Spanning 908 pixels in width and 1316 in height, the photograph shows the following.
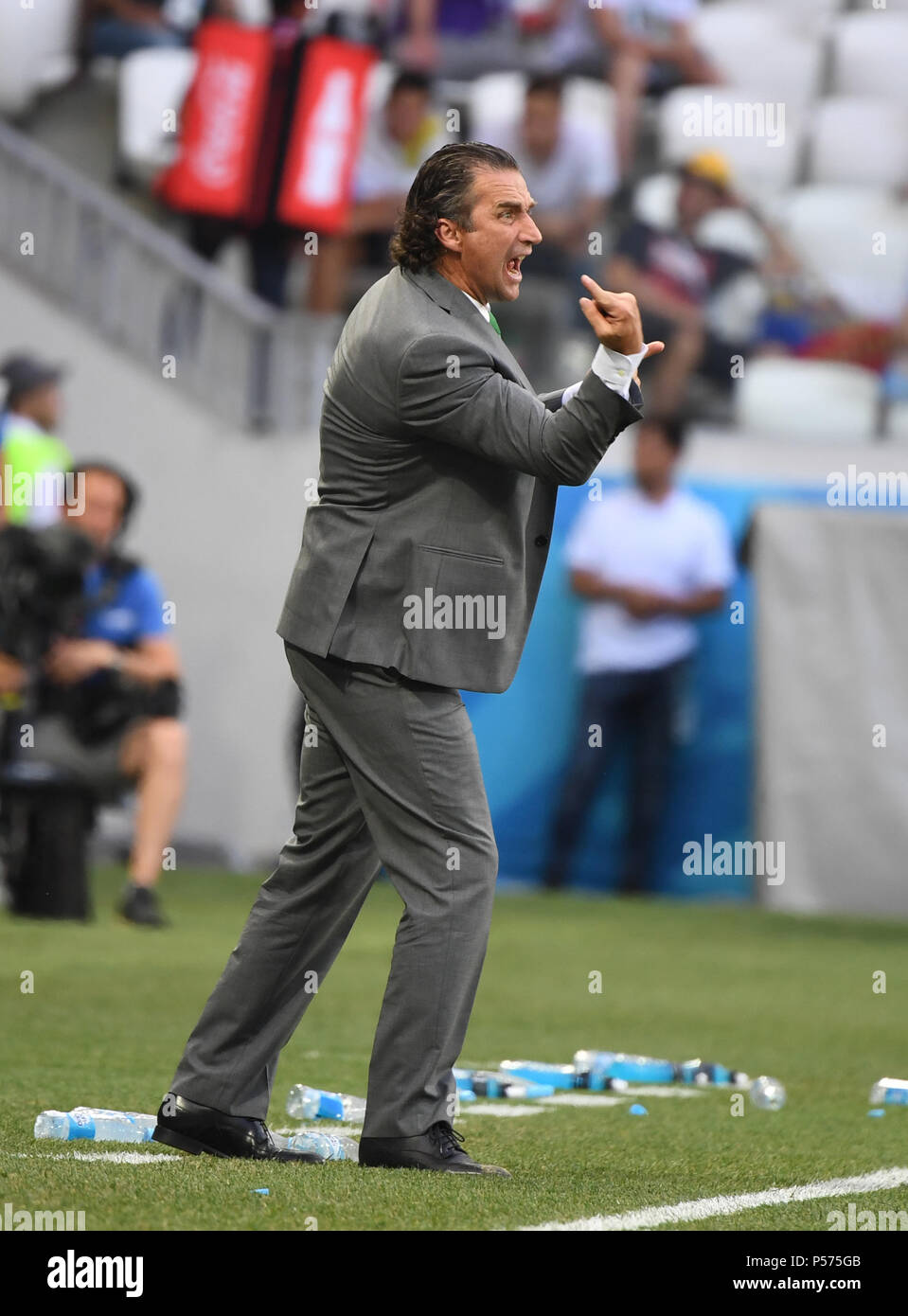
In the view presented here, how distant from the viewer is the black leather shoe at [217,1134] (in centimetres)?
439

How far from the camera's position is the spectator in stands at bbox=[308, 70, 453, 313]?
45.3ft

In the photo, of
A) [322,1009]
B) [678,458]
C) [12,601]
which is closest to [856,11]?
[678,458]

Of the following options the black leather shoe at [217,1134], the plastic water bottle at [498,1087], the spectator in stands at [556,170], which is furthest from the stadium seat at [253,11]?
the black leather shoe at [217,1134]

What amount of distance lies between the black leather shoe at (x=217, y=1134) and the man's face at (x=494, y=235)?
1677 mm

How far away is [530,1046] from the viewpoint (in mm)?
6586

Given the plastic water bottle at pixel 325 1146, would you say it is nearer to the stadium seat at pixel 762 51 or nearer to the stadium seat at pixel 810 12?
the stadium seat at pixel 762 51

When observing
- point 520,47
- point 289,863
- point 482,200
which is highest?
point 520,47

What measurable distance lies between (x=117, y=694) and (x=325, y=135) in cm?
558

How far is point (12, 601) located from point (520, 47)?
7.92 meters

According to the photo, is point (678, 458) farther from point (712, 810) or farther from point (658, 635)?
point (712, 810)

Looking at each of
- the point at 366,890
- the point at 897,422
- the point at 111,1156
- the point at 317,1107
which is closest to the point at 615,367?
the point at 366,890

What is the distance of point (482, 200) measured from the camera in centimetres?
432

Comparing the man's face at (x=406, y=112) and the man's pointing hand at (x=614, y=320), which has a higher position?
the man's face at (x=406, y=112)

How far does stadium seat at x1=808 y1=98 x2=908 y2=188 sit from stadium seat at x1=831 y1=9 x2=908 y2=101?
447 millimetres
